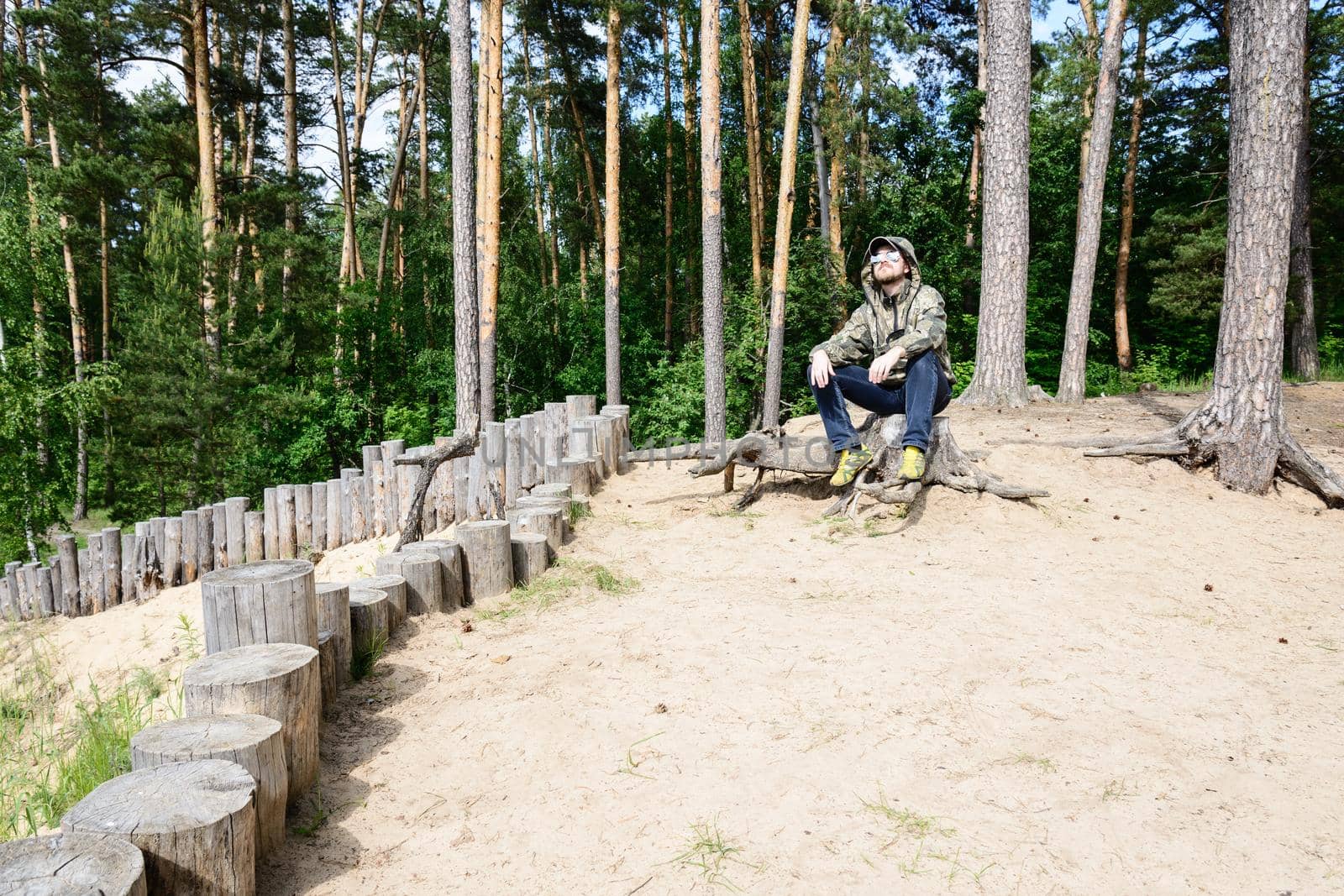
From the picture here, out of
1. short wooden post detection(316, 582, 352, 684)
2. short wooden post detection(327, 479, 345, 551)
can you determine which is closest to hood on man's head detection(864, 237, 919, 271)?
short wooden post detection(316, 582, 352, 684)

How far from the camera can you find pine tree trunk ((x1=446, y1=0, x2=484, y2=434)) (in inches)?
412

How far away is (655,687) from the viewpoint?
123 inches

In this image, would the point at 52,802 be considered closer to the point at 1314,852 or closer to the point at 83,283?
the point at 1314,852

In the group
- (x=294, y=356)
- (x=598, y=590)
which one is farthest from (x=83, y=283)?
(x=598, y=590)

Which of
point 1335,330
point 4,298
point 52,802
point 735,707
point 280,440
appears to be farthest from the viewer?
point 1335,330

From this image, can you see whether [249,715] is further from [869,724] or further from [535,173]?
[535,173]

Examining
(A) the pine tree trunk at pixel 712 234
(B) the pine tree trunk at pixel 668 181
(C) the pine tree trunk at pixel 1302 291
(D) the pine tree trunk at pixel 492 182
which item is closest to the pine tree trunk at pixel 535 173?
(B) the pine tree trunk at pixel 668 181

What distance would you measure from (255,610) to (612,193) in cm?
1389

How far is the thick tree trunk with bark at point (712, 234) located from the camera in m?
11.3

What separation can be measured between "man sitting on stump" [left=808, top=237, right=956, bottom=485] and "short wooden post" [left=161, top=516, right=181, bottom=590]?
7282 mm

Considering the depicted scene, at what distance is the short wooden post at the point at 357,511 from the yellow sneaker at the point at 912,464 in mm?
5973

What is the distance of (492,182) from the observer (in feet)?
40.6

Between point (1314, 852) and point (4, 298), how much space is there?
19.9 meters

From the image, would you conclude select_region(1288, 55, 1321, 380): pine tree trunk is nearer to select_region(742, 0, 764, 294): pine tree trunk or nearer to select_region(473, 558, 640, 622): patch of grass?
select_region(742, 0, 764, 294): pine tree trunk
